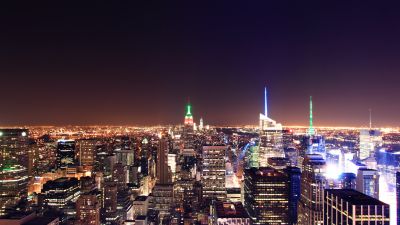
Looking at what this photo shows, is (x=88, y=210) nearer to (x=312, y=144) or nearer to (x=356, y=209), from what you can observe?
(x=356, y=209)

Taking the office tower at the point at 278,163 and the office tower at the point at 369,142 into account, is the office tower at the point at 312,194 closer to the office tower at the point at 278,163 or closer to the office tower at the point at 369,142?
the office tower at the point at 278,163

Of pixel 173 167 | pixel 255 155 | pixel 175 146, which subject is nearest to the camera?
pixel 173 167

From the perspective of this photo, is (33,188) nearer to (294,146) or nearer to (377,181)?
(377,181)

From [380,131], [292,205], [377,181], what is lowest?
[292,205]

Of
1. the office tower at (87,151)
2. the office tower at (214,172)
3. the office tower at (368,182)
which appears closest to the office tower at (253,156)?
the office tower at (214,172)

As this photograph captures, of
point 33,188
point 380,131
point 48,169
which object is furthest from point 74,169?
point 380,131

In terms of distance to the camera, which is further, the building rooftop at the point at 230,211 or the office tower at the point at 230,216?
the building rooftop at the point at 230,211

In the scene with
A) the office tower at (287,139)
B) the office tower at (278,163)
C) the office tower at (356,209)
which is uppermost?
the office tower at (287,139)
